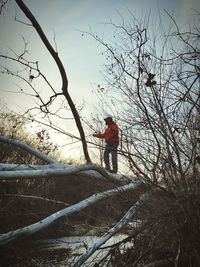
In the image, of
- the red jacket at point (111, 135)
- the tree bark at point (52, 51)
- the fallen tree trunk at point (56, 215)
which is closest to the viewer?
the tree bark at point (52, 51)

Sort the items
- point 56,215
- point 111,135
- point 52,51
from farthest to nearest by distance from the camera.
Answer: point 111,135 < point 56,215 < point 52,51

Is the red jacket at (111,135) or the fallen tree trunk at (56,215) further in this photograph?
the red jacket at (111,135)

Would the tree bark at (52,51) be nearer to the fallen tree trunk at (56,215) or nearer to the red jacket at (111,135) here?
the fallen tree trunk at (56,215)

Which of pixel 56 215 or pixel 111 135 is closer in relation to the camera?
pixel 56 215

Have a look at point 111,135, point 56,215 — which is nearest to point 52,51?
point 56,215

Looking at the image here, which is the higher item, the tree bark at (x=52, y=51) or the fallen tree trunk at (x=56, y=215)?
the tree bark at (x=52, y=51)

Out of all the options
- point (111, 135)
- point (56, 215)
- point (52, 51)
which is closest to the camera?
point (52, 51)

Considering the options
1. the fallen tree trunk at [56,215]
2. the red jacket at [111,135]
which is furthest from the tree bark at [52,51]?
the red jacket at [111,135]

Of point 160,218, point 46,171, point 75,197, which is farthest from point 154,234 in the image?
point 75,197

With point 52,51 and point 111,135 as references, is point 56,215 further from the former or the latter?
point 111,135

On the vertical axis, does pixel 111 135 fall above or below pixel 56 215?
above

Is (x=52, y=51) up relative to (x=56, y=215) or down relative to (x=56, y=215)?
up

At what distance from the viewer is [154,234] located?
3598 mm

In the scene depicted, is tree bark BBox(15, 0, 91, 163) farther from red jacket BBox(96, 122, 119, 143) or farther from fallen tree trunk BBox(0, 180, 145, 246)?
red jacket BBox(96, 122, 119, 143)
